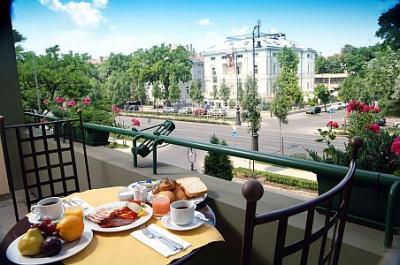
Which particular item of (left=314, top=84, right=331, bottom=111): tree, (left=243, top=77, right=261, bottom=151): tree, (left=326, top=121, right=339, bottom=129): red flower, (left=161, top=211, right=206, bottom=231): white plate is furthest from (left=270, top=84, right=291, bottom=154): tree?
(left=161, top=211, right=206, bottom=231): white plate

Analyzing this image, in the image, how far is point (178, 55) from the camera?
1222cm

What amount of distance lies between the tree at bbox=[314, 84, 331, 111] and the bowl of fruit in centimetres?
680

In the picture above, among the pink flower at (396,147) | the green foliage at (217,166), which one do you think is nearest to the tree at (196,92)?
the green foliage at (217,166)

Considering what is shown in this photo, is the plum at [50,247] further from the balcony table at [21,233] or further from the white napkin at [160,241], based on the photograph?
the white napkin at [160,241]

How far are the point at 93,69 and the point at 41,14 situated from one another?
1331 mm

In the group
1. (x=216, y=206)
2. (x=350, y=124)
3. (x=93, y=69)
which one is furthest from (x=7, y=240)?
(x=93, y=69)

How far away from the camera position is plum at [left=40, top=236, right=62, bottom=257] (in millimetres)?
779

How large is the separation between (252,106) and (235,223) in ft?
21.7

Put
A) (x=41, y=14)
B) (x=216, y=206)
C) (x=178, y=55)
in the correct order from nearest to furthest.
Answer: (x=216, y=206) < (x=41, y=14) < (x=178, y=55)

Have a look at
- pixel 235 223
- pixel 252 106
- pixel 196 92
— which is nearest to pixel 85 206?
pixel 235 223

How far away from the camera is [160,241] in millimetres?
859

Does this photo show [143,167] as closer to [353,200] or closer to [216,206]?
[216,206]

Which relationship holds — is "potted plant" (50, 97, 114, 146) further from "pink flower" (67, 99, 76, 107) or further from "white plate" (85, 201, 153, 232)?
"white plate" (85, 201, 153, 232)

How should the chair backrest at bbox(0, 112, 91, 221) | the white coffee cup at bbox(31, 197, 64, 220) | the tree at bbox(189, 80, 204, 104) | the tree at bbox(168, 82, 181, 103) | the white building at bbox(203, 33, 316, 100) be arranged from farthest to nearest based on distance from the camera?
the tree at bbox(189, 80, 204, 104), the tree at bbox(168, 82, 181, 103), the white building at bbox(203, 33, 316, 100), the chair backrest at bbox(0, 112, 91, 221), the white coffee cup at bbox(31, 197, 64, 220)
